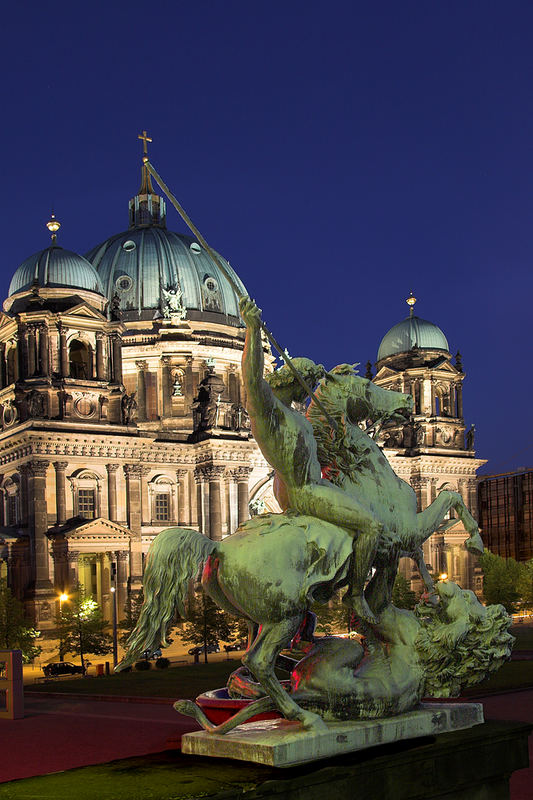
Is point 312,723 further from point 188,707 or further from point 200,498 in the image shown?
point 200,498

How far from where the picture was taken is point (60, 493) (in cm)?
6888

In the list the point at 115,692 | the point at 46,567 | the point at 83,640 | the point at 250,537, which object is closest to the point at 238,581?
the point at 250,537

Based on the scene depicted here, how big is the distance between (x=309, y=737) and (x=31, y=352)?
63.8 metres

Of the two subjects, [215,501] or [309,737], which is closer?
[309,737]

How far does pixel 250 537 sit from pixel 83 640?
45190mm

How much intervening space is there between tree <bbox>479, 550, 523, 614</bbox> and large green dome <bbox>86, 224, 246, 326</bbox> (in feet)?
107

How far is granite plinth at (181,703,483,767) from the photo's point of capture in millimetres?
9406

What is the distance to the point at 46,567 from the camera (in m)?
66.0

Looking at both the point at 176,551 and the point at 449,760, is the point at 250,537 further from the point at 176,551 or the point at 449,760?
the point at 449,760

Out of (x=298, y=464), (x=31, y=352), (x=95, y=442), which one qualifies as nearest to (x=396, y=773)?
(x=298, y=464)

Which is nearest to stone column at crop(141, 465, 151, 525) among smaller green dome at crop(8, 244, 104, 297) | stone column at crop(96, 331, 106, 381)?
stone column at crop(96, 331, 106, 381)

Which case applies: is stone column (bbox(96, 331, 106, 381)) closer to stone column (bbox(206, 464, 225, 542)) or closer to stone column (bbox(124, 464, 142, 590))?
stone column (bbox(124, 464, 142, 590))

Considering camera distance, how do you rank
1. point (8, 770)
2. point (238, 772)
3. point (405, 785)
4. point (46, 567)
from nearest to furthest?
point (238, 772)
point (405, 785)
point (8, 770)
point (46, 567)

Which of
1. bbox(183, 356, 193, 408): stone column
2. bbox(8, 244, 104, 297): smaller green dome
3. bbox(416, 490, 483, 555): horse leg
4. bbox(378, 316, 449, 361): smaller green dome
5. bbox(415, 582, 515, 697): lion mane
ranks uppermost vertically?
bbox(8, 244, 104, 297): smaller green dome
